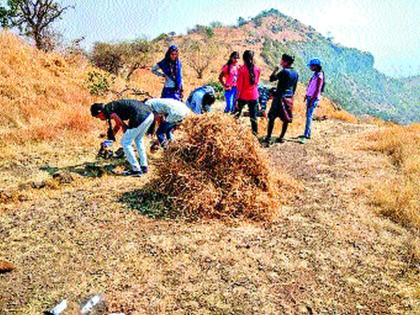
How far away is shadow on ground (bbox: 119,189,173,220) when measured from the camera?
572 cm

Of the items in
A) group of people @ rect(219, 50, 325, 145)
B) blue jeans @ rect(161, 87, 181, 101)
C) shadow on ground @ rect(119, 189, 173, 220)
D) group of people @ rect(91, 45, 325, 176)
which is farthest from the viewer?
group of people @ rect(219, 50, 325, 145)

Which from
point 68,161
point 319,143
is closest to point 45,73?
→ point 68,161

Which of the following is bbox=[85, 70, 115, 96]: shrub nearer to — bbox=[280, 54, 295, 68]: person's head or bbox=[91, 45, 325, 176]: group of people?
bbox=[91, 45, 325, 176]: group of people

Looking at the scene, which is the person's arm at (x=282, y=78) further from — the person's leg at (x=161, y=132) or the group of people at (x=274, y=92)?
the person's leg at (x=161, y=132)

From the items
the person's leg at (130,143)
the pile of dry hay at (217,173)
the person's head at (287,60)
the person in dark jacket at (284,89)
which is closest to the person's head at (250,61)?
the person in dark jacket at (284,89)

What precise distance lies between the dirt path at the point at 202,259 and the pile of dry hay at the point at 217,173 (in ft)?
0.78

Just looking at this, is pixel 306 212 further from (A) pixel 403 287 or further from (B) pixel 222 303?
(B) pixel 222 303

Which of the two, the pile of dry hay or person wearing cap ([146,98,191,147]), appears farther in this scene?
person wearing cap ([146,98,191,147])

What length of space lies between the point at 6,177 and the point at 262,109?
6.95 metres

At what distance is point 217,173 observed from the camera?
6.00 meters

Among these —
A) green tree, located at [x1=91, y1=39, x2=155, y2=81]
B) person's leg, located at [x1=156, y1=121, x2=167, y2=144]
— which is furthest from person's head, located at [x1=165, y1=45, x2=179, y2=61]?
green tree, located at [x1=91, y1=39, x2=155, y2=81]

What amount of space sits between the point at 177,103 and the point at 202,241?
8.78ft

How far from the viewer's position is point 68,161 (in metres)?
7.81

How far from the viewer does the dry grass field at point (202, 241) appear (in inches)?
166
